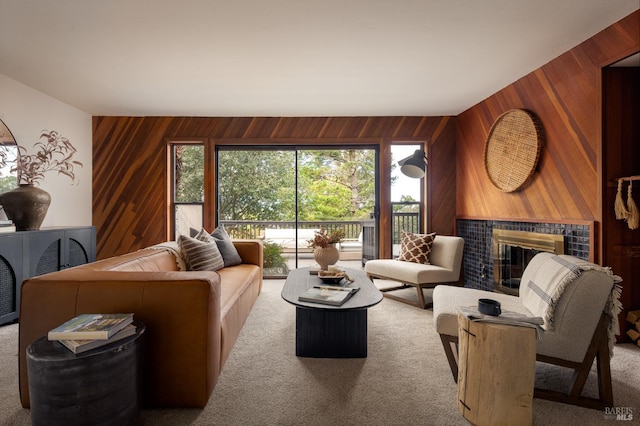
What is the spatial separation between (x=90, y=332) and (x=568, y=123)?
12.2 feet

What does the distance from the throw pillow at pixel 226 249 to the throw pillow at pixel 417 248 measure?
80.9 inches

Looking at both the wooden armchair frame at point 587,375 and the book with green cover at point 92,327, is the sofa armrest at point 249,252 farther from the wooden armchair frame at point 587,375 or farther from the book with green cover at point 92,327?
the wooden armchair frame at point 587,375

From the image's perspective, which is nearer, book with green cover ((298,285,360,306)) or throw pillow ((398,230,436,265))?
book with green cover ((298,285,360,306))

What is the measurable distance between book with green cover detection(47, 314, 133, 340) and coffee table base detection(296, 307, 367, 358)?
118 cm

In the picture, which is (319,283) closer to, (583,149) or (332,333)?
(332,333)

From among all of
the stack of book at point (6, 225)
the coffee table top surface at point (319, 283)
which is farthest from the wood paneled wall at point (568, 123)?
the stack of book at point (6, 225)

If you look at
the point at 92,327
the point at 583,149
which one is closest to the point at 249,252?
the point at 92,327

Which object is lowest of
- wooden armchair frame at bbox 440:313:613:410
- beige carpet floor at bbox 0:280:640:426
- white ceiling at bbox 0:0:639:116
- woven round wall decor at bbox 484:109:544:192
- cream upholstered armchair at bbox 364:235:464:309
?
beige carpet floor at bbox 0:280:640:426

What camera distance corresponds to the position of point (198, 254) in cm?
297

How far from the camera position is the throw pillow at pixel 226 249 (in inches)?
134

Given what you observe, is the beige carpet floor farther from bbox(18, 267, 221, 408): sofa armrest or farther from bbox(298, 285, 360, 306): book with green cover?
bbox(298, 285, 360, 306): book with green cover

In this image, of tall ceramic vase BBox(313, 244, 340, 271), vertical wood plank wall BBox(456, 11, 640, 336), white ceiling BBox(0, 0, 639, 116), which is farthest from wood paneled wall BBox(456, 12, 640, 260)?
tall ceramic vase BBox(313, 244, 340, 271)

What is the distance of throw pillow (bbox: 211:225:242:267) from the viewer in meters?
3.40

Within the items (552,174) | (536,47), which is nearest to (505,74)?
(536,47)
